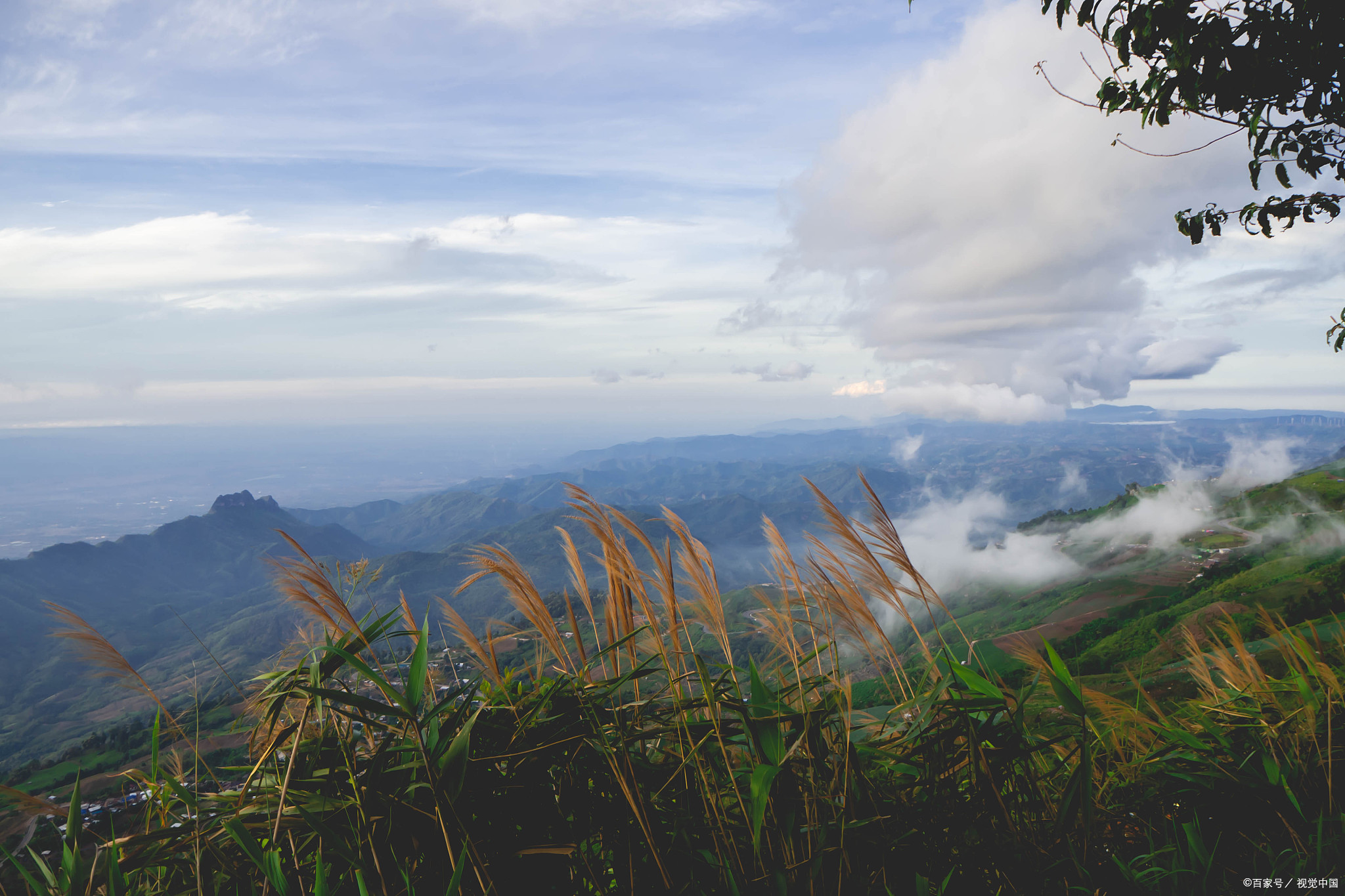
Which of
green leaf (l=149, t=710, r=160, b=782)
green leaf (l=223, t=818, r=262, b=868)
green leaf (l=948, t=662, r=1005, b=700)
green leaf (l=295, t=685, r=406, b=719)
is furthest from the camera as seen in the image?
green leaf (l=948, t=662, r=1005, b=700)

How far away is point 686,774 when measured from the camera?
206cm

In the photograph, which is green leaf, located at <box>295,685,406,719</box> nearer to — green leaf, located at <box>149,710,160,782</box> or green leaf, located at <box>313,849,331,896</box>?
green leaf, located at <box>313,849,331,896</box>

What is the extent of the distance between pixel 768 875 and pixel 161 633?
725 ft

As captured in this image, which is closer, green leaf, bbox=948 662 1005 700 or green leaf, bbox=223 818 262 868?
green leaf, bbox=223 818 262 868

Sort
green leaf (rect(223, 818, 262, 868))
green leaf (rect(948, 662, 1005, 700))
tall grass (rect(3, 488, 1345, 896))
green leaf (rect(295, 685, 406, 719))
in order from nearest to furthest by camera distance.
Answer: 1. green leaf (rect(223, 818, 262, 868))
2. green leaf (rect(295, 685, 406, 719))
3. tall grass (rect(3, 488, 1345, 896))
4. green leaf (rect(948, 662, 1005, 700))

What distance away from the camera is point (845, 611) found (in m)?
2.31

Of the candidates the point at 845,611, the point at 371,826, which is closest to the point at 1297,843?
the point at 845,611

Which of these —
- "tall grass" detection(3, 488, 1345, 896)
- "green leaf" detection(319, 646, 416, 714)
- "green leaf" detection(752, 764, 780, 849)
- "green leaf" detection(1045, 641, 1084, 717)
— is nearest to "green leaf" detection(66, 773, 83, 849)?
"tall grass" detection(3, 488, 1345, 896)

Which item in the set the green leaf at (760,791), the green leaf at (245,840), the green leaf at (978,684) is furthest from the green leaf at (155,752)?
the green leaf at (978,684)

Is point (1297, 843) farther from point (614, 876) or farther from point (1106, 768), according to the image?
point (614, 876)

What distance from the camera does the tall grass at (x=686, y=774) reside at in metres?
1.75

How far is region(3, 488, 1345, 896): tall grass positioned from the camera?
69.0 inches

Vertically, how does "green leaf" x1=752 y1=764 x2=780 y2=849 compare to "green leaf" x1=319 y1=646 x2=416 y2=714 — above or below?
below

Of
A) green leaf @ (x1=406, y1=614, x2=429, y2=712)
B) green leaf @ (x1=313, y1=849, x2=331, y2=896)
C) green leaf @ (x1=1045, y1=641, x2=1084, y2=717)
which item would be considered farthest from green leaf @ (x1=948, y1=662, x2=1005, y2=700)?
green leaf @ (x1=313, y1=849, x2=331, y2=896)
